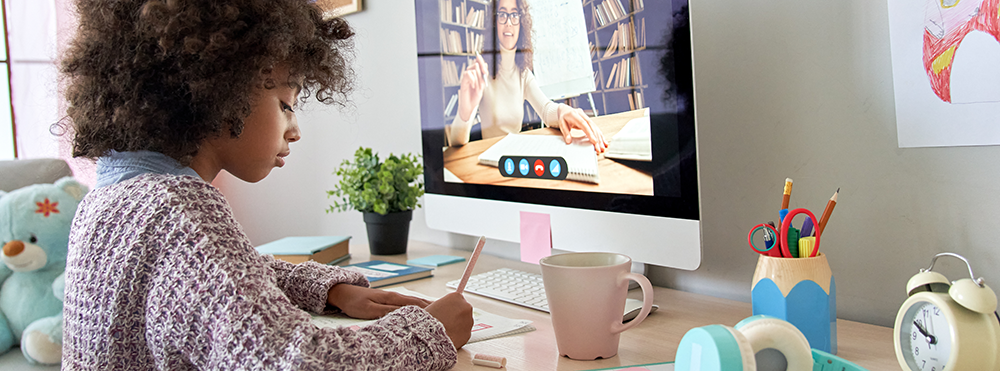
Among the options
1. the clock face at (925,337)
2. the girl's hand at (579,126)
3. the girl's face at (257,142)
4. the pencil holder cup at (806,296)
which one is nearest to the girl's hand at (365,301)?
the girl's face at (257,142)

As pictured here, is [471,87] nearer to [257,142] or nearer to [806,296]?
[257,142]

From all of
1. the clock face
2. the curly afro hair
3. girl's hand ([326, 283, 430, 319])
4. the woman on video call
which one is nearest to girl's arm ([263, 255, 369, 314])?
girl's hand ([326, 283, 430, 319])

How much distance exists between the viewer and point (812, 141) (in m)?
0.82

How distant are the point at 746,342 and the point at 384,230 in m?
0.99

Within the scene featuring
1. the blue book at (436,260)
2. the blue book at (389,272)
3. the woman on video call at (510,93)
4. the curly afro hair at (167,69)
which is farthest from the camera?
the blue book at (436,260)

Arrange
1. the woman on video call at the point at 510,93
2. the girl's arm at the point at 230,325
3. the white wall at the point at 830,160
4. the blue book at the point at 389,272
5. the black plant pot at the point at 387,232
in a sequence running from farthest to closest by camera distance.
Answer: the black plant pot at the point at 387,232
the blue book at the point at 389,272
the woman on video call at the point at 510,93
the white wall at the point at 830,160
the girl's arm at the point at 230,325

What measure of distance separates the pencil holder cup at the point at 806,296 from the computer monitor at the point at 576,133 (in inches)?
6.3

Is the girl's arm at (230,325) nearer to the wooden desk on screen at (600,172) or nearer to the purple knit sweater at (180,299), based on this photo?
the purple knit sweater at (180,299)

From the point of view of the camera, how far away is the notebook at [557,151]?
908 mm

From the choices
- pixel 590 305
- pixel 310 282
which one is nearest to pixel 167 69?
pixel 310 282

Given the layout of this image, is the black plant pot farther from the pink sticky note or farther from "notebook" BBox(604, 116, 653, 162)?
"notebook" BBox(604, 116, 653, 162)

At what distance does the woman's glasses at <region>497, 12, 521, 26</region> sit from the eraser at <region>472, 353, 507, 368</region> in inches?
22.9

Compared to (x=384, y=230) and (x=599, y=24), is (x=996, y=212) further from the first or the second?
(x=384, y=230)

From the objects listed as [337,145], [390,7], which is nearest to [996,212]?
[390,7]
